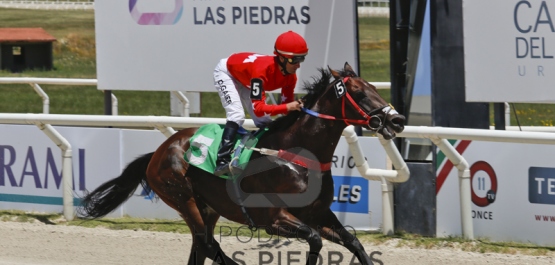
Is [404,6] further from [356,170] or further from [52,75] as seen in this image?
[52,75]

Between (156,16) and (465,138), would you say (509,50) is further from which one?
(156,16)

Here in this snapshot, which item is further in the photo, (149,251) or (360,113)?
(149,251)

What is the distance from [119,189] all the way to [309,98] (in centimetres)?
156

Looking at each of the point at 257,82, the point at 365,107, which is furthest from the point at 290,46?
the point at 365,107

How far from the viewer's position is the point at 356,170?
6.85 meters

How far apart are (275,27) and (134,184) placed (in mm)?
2129

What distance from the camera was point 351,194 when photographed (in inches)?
271

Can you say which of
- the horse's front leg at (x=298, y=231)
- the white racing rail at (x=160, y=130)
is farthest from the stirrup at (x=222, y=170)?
the white racing rail at (x=160, y=130)

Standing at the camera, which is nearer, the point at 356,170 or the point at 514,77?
the point at 514,77

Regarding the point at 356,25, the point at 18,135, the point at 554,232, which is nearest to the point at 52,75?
the point at 18,135

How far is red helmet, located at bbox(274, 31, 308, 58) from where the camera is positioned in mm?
5000

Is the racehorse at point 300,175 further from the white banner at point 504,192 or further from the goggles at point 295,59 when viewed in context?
the white banner at point 504,192

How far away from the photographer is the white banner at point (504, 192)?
5973mm

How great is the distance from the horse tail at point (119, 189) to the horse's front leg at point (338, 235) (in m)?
1.39
